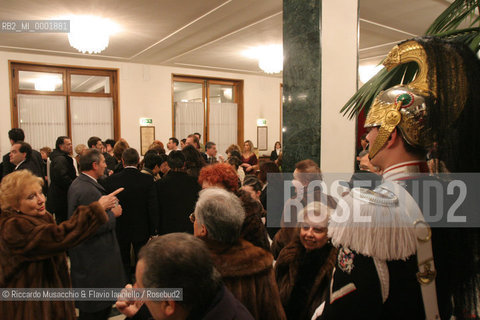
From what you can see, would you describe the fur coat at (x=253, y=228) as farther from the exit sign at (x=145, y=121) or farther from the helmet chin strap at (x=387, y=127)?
the exit sign at (x=145, y=121)

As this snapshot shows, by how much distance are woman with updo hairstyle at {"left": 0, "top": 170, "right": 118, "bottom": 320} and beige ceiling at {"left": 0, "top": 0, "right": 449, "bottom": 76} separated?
3623mm

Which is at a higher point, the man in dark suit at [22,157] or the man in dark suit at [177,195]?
the man in dark suit at [22,157]

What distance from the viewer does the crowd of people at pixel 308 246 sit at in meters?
0.96

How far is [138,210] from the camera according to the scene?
334cm

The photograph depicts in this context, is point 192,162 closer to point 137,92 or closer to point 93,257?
point 93,257

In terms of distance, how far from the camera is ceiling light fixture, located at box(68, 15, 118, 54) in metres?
5.32

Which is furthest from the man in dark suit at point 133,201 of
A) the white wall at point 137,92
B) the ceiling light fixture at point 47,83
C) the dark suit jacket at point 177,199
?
the ceiling light fixture at point 47,83

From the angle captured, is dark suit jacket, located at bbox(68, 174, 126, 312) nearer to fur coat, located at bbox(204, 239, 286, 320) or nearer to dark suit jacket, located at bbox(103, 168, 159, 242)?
dark suit jacket, located at bbox(103, 168, 159, 242)

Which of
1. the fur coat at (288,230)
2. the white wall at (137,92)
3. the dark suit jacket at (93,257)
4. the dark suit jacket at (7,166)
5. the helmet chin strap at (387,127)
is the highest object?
the white wall at (137,92)

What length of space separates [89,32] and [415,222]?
5.86 meters

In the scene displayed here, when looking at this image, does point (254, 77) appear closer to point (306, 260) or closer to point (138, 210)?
point (138, 210)

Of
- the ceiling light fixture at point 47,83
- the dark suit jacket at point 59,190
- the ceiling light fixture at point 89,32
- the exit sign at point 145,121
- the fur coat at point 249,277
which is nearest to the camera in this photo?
the fur coat at point 249,277

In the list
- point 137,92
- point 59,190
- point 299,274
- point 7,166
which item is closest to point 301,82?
point 299,274

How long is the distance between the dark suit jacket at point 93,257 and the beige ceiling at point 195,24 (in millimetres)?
3214
